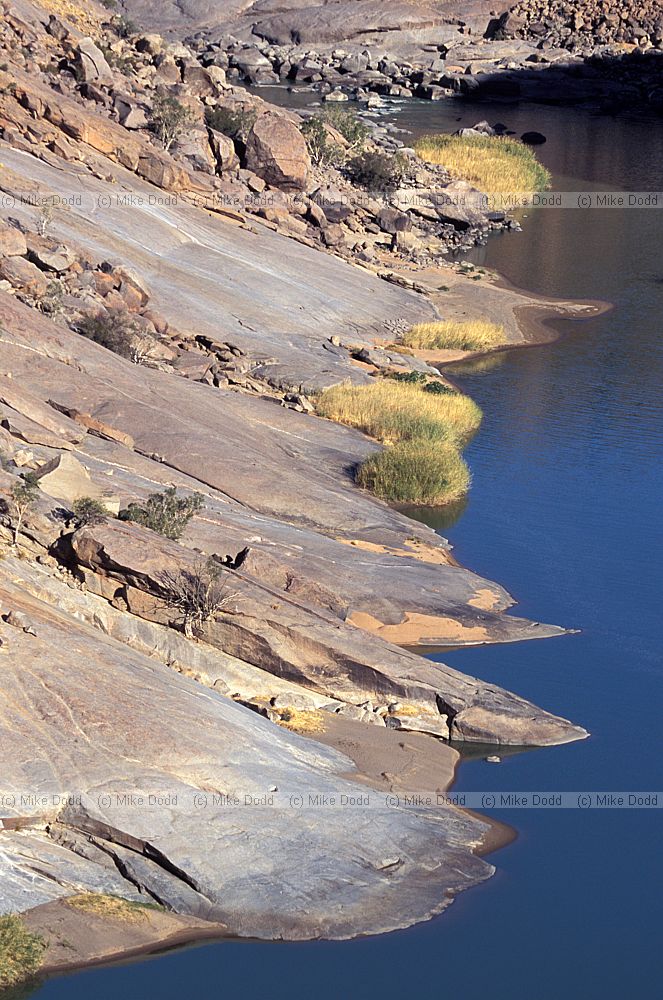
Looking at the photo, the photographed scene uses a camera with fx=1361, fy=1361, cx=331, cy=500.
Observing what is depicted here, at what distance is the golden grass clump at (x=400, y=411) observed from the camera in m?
36.7

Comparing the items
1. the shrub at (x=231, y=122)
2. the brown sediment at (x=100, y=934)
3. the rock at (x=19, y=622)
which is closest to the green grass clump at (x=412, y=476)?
the rock at (x=19, y=622)

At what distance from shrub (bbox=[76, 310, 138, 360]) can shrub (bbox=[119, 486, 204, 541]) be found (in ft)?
35.6

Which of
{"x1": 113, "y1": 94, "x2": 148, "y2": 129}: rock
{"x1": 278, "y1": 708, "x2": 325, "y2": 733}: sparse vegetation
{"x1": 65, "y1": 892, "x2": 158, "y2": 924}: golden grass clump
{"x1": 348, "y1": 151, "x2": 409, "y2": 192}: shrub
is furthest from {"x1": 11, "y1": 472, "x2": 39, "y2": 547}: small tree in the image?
{"x1": 348, "y1": 151, "x2": 409, "y2": 192}: shrub

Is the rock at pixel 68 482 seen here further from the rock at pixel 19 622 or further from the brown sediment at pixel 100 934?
the brown sediment at pixel 100 934

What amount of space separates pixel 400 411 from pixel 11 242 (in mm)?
11950

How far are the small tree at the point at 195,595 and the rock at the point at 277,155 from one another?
120 ft

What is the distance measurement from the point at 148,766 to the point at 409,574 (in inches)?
426

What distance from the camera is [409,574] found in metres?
27.6

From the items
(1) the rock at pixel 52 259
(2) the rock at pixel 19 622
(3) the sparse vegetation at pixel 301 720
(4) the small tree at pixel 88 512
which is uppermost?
(1) the rock at pixel 52 259

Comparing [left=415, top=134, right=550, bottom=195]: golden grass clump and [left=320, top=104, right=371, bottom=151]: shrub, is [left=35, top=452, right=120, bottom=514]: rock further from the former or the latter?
[left=415, top=134, right=550, bottom=195]: golden grass clump

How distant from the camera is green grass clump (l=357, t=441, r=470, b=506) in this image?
33188mm

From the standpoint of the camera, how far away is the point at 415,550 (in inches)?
1184

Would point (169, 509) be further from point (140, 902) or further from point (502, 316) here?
point (502, 316)

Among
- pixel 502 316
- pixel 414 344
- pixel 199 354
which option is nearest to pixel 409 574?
pixel 199 354
